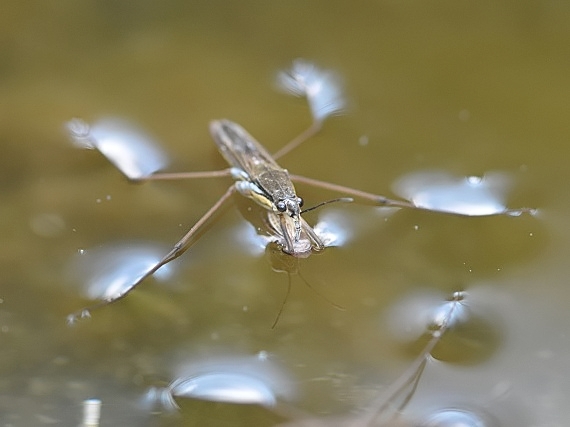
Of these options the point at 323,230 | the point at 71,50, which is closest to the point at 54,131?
the point at 71,50

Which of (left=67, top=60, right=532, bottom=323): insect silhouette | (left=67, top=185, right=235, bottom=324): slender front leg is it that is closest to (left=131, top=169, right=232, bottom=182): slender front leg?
(left=67, top=60, right=532, bottom=323): insect silhouette

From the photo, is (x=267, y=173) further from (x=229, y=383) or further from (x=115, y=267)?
(x=229, y=383)

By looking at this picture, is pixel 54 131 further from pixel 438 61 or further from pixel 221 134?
pixel 438 61

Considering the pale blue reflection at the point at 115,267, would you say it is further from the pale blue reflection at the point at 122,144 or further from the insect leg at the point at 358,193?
the insect leg at the point at 358,193

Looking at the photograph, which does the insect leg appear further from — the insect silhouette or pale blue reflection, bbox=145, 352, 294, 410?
pale blue reflection, bbox=145, 352, 294, 410

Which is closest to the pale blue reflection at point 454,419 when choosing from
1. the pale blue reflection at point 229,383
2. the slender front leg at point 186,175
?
the pale blue reflection at point 229,383
